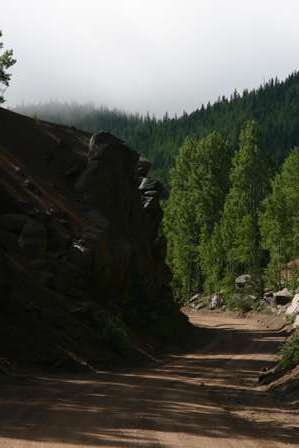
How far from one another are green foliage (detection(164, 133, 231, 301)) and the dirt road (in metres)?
49.2

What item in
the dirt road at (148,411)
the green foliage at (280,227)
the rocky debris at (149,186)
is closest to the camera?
the dirt road at (148,411)

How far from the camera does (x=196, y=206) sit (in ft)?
242

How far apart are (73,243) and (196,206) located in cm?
4504

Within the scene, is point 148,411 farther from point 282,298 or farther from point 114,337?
point 282,298

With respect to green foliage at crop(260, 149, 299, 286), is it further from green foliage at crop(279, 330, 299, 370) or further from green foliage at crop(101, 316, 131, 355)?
green foliage at crop(279, 330, 299, 370)

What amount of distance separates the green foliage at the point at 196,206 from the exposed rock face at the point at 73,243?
88.4 feet

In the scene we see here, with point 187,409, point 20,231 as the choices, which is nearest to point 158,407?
point 187,409

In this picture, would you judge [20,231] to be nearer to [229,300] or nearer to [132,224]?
[132,224]

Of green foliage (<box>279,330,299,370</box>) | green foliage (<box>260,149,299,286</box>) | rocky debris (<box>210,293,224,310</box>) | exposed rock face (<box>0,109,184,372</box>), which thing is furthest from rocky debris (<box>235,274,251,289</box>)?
green foliage (<box>279,330,299,370</box>)

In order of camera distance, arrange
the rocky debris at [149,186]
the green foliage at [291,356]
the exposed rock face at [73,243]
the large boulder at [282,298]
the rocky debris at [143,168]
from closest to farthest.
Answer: the green foliage at [291,356] → the exposed rock face at [73,243] → the rocky debris at [149,186] → the rocky debris at [143,168] → the large boulder at [282,298]

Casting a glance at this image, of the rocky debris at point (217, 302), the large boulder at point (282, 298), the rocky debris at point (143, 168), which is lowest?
the rocky debris at point (217, 302)

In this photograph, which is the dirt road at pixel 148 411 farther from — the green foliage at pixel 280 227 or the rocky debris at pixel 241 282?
the rocky debris at pixel 241 282

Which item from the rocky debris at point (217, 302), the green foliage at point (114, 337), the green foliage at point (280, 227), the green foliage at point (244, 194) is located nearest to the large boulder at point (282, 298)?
the green foliage at point (280, 227)

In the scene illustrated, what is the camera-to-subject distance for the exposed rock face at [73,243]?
75.7ft
